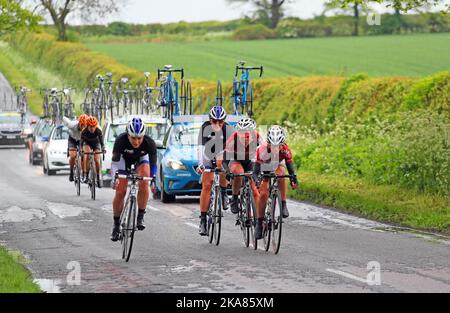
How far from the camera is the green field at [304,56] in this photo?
68850mm

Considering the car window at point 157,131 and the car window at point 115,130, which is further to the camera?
the car window at point 115,130

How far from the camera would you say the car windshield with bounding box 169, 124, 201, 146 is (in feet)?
Result: 83.4

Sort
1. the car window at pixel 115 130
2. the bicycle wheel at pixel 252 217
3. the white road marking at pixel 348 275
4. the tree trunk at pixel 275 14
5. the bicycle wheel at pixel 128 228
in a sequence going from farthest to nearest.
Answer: the tree trunk at pixel 275 14, the car window at pixel 115 130, the bicycle wheel at pixel 252 217, the bicycle wheel at pixel 128 228, the white road marking at pixel 348 275

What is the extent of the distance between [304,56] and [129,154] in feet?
218

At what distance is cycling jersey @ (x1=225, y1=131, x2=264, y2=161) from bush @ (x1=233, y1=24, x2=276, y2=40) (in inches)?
3806

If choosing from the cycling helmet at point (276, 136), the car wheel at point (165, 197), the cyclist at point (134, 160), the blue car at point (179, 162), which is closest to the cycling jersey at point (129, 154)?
the cyclist at point (134, 160)

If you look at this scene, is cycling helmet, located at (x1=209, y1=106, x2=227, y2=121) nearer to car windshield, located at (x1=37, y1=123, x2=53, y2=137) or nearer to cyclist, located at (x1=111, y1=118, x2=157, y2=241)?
cyclist, located at (x1=111, y1=118, x2=157, y2=241)

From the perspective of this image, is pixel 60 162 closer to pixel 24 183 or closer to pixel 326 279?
pixel 24 183

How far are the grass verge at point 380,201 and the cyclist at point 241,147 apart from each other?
355 centimetres

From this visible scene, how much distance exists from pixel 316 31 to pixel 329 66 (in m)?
40.6

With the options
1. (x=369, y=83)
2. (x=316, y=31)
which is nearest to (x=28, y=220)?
(x=369, y=83)

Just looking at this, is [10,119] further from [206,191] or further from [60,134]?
[206,191]

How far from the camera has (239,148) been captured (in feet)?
→ 55.4

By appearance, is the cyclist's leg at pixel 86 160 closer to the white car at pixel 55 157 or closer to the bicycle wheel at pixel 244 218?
the white car at pixel 55 157
